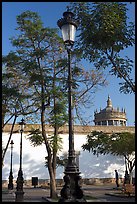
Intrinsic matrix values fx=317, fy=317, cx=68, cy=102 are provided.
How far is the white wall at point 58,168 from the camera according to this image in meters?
33.3

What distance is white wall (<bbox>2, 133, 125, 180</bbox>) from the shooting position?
3331cm

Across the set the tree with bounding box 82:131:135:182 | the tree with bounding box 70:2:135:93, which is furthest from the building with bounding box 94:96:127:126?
the tree with bounding box 70:2:135:93

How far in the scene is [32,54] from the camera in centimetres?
1744

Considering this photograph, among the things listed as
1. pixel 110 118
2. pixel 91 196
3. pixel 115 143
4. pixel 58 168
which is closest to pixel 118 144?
pixel 115 143

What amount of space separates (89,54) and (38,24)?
615cm

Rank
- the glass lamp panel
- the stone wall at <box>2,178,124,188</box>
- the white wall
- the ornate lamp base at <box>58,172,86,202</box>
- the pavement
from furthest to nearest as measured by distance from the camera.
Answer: the white wall
the stone wall at <box>2,178,124,188</box>
the pavement
the glass lamp panel
the ornate lamp base at <box>58,172,86,202</box>

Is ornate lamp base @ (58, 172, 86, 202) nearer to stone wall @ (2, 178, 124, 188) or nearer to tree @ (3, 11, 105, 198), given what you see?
tree @ (3, 11, 105, 198)

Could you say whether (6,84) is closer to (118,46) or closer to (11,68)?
(11,68)

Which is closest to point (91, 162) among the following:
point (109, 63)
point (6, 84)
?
point (6, 84)

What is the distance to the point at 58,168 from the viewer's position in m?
34.2

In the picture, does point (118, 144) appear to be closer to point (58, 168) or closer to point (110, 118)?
point (58, 168)

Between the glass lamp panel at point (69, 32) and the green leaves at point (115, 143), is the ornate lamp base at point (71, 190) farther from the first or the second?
the green leaves at point (115, 143)

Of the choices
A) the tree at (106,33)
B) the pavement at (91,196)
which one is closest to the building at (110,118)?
the pavement at (91,196)

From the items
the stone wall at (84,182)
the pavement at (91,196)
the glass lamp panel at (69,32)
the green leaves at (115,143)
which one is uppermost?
the glass lamp panel at (69,32)
